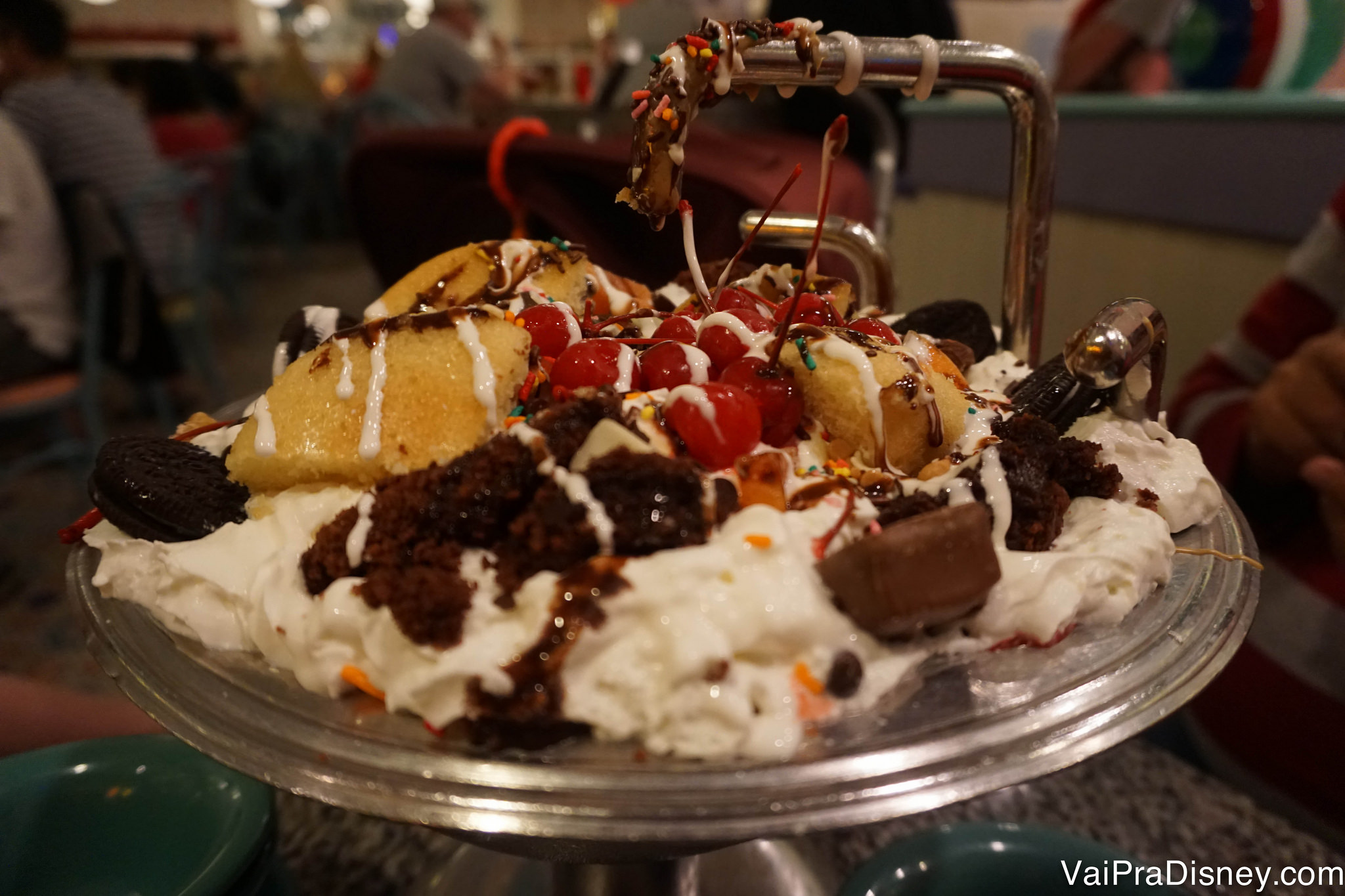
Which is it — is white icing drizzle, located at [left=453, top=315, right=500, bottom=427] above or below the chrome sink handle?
below

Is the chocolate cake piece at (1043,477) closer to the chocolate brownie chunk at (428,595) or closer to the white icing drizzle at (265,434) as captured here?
the chocolate brownie chunk at (428,595)

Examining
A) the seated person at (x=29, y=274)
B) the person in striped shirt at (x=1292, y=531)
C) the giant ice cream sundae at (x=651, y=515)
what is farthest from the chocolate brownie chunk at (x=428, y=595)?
the seated person at (x=29, y=274)

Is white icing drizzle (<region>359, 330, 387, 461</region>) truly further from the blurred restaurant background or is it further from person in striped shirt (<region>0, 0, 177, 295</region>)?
person in striped shirt (<region>0, 0, 177, 295</region>)

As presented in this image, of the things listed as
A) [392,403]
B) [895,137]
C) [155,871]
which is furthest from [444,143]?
[155,871]

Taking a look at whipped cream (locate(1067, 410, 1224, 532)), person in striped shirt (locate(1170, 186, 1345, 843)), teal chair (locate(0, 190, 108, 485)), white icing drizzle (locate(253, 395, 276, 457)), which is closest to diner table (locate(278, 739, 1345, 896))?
person in striped shirt (locate(1170, 186, 1345, 843))

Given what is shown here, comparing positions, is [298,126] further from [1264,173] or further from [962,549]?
[962,549]

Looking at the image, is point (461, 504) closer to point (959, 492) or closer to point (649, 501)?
point (649, 501)
